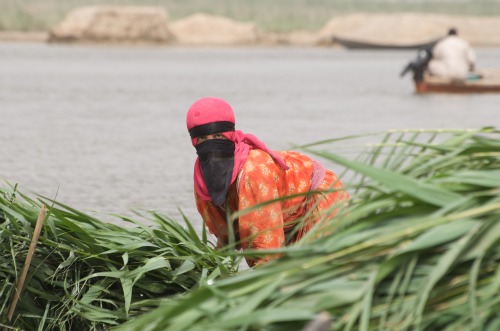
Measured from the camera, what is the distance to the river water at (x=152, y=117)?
10094 mm

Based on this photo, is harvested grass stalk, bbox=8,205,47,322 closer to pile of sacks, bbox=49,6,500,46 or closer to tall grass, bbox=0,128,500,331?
tall grass, bbox=0,128,500,331

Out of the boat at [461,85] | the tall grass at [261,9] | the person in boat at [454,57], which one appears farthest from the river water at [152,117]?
the tall grass at [261,9]

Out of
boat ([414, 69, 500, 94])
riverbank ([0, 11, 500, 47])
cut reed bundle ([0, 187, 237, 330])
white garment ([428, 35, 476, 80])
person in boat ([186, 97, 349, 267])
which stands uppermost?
person in boat ([186, 97, 349, 267])

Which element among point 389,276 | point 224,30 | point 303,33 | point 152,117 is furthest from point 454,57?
point 303,33

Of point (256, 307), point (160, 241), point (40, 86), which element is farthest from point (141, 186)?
point (40, 86)

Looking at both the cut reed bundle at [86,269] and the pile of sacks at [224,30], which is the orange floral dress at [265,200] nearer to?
the cut reed bundle at [86,269]

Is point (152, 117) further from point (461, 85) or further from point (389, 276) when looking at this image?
point (389, 276)

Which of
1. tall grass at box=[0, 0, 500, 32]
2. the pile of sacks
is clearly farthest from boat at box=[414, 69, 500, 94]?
tall grass at box=[0, 0, 500, 32]

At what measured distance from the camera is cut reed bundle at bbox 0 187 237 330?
3904 millimetres

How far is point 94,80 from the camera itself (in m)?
28.0

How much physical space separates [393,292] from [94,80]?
26.1 m

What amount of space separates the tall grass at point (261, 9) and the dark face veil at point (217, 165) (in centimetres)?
6672

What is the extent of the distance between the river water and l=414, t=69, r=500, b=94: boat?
0.77ft

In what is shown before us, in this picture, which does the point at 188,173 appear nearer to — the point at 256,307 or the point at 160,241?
the point at 160,241
